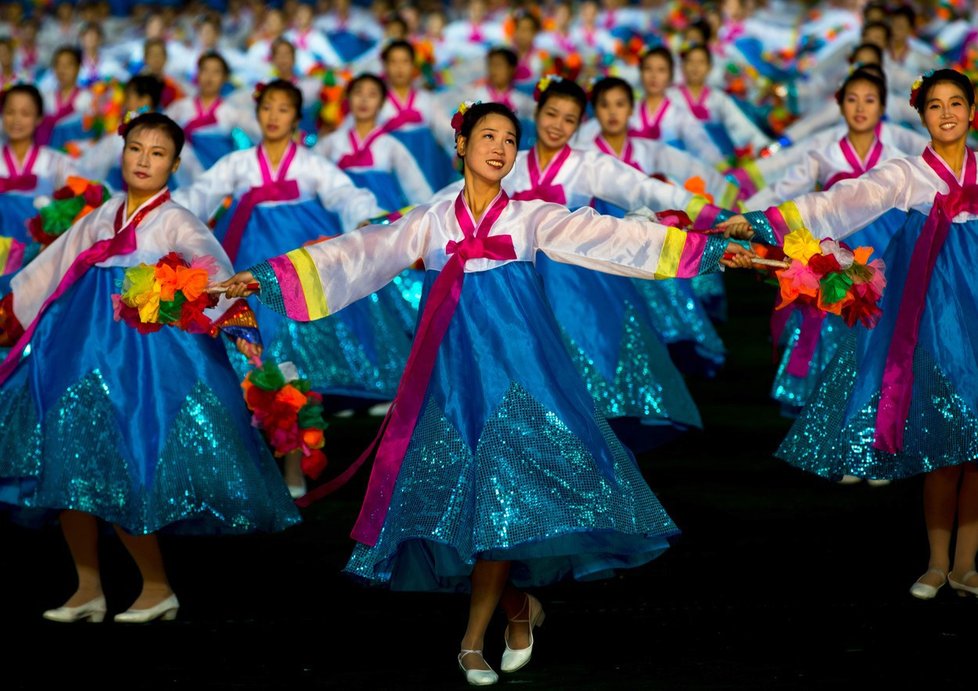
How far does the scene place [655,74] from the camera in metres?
9.12

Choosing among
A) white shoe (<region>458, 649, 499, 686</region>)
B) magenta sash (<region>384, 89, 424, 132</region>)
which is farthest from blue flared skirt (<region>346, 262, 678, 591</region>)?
magenta sash (<region>384, 89, 424, 132</region>)

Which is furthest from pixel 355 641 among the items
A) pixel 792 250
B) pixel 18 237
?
pixel 18 237

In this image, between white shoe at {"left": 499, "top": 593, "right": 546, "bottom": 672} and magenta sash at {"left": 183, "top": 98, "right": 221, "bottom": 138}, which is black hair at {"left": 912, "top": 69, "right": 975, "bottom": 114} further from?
magenta sash at {"left": 183, "top": 98, "right": 221, "bottom": 138}

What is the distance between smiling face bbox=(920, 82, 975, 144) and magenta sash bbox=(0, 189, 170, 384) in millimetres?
2130

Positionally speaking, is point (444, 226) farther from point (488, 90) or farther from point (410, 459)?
point (488, 90)

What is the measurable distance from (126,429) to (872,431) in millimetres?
1954

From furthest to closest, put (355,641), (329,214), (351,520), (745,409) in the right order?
1. (745,409)
2. (329,214)
3. (351,520)
4. (355,641)

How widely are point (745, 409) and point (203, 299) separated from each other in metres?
3.47

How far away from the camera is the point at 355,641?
457cm

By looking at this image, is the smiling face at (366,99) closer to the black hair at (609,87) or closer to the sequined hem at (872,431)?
the black hair at (609,87)

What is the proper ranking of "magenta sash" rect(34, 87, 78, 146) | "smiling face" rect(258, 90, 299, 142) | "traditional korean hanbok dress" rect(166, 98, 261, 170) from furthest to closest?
"magenta sash" rect(34, 87, 78, 146)
"traditional korean hanbok dress" rect(166, 98, 261, 170)
"smiling face" rect(258, 90, 299, 142)

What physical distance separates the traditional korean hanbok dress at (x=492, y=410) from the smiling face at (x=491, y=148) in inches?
2.7

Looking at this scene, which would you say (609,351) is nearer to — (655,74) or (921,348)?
(921,348)

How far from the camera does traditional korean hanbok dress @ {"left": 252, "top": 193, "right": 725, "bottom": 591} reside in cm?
414
